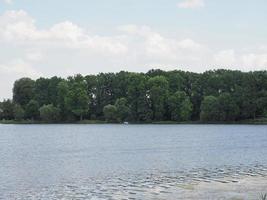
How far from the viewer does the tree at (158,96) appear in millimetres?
190875

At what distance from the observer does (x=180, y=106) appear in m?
188

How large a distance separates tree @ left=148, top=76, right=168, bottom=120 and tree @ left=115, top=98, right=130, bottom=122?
385 inches

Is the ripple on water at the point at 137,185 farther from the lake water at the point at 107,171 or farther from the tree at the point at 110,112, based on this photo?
the tree at the point at 110,112

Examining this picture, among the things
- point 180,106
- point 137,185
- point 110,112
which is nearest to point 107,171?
point 137,185

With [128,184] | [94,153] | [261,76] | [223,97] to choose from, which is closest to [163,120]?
[223,97]

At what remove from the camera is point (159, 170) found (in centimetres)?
4822

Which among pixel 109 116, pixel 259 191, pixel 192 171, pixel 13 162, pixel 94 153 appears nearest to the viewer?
pixel 259 191

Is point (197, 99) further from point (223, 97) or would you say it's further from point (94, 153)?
point (94, 153)

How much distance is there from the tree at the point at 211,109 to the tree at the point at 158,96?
50.2 feet

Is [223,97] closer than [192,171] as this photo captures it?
No

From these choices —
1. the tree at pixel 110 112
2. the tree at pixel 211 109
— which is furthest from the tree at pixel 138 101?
the tree at pixel 211 109

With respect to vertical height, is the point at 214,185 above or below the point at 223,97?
below

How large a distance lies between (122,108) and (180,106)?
20.9 m

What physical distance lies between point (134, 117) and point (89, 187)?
518 feet
